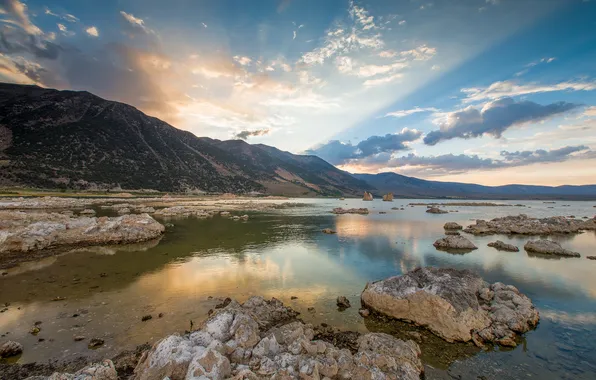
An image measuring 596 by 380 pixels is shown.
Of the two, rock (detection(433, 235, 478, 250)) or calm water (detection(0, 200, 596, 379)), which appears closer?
calm water (detection(0, 200, 596, 379))

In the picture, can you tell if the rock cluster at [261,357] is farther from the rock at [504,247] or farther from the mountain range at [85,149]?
the mountain range at [85,149]

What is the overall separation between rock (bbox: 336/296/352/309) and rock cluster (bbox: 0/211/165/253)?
27879mm

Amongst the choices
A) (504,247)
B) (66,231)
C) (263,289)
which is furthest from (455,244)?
(66,231)

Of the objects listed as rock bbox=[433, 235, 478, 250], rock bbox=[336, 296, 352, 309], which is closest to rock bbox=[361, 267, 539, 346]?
rock bbox=[336, 296, 352, 309]

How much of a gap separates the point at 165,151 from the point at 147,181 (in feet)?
153

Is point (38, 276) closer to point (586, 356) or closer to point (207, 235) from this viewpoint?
point (207, 235)

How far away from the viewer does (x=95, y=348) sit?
10656mm

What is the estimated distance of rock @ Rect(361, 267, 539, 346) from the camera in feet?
40.1

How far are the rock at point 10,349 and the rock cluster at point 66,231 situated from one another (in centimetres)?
2141

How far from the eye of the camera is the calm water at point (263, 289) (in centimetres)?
1079

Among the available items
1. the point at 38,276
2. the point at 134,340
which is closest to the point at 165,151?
the point at 38,276

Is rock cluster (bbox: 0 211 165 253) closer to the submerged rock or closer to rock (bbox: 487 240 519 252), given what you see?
the submerged rock

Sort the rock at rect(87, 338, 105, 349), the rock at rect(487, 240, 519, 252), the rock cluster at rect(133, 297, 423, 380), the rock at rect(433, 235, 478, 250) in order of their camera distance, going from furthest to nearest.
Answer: the rock at rect(433, 235, 478, 250)
the rock at rect(487, 240, 519, 252)
the rock at rect(87, 338, 105, 349)
the rock cluster at rect(133, 297, 423, 380)

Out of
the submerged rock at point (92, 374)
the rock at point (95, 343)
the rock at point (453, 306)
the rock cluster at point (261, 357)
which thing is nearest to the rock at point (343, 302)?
the rock at point (453, 306)
